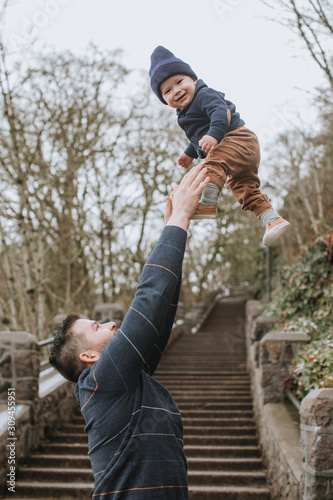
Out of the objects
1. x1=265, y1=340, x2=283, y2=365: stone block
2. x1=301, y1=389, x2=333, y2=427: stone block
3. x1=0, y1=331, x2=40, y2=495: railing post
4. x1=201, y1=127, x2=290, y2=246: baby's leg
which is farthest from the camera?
x1=265, y1=340, x2=283, y2=365: stone block

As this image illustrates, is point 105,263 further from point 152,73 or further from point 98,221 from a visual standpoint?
point 152,73

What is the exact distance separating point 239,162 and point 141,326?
60 centimetres

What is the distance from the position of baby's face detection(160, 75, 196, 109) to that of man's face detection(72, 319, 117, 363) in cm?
77

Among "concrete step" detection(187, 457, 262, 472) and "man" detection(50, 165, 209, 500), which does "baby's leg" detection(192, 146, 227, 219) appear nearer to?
"man" detection(50, 165, 209, 500)

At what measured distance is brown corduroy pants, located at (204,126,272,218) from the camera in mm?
1594

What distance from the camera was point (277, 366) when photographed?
18.4ft

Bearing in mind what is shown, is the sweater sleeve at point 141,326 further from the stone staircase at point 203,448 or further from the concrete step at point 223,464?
the concrete step at point 223,464

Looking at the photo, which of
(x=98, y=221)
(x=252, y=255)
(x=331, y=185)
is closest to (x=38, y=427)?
(x=98, y=221)

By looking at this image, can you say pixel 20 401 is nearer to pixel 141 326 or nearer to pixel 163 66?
pixel 141 326

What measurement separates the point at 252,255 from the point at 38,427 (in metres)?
21.2

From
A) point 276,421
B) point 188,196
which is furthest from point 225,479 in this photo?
point 188,196

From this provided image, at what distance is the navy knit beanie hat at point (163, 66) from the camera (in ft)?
5.22

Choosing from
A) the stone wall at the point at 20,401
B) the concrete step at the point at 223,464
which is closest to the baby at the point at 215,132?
the stone wall at the point at 20,401

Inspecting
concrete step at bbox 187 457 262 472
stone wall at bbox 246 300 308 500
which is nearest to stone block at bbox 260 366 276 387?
stone wall at bbox 246 300 308 500
